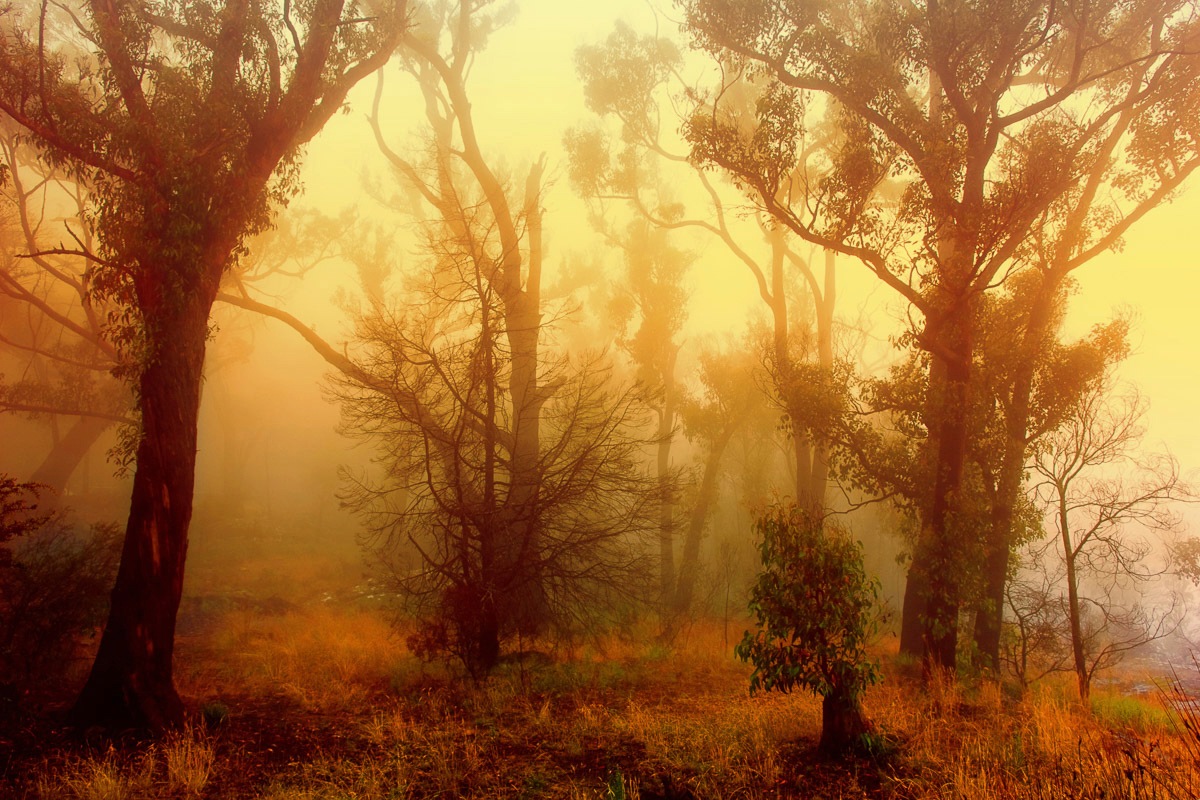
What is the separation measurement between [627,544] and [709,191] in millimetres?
16366

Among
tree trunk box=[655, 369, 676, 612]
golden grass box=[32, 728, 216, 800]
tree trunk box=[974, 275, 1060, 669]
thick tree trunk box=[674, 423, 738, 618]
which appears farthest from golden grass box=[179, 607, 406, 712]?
tree trunk box=[974, 275, 1060, 669]

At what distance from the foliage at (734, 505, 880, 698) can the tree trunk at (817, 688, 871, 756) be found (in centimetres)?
20

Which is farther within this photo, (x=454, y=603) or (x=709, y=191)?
(x=709, y=191)

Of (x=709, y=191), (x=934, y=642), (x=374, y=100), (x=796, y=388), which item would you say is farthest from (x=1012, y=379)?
(x=374, y=100)

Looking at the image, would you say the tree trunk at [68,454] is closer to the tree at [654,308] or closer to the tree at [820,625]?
the tree at [654,308]

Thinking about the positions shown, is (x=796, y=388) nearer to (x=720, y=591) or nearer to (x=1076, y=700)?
(x=1076, y=700)

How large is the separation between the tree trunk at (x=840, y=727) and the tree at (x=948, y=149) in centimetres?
455

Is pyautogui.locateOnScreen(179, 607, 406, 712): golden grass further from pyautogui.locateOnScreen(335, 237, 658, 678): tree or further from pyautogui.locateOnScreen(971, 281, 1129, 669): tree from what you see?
pyautogui.locateOnScreen(971, 281, 1129, 669): tree

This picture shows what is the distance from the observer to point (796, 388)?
1373 cm

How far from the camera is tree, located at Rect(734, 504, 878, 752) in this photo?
21.7 ft

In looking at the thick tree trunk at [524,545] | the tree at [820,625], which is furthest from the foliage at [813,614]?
the thick tree trunk at [524,545]

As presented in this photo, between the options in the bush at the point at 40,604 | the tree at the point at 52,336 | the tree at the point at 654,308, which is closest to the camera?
the bush at the point at 40,604

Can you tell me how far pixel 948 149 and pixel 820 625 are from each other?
898 cm

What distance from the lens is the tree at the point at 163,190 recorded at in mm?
8102
